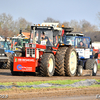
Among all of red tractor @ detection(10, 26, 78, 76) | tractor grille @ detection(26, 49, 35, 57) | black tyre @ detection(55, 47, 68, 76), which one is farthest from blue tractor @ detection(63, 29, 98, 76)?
tractor grille @ detection(26, 49, 35, 57)

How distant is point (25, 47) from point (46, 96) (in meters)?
6.40

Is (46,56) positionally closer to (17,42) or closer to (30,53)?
(30,53)

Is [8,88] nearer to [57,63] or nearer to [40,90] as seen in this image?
[40,90]

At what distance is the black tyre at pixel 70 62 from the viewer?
1420cm

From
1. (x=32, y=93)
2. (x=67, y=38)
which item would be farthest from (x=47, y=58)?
(x=67, y=38)

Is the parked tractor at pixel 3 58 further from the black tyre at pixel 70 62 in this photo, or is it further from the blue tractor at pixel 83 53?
the black tyre at pixel 70 62

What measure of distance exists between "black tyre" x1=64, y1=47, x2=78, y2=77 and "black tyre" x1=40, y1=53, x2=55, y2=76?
0.98 m

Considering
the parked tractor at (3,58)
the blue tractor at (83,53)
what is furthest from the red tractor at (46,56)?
the parked tractor at (3,58)

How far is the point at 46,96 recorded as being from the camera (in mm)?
7453

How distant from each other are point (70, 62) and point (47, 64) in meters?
2.08

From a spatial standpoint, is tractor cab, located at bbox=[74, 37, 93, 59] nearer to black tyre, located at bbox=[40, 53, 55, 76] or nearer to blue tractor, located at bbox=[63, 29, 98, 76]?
blue tractor, located at bbox=[63, 29, 98, 76]

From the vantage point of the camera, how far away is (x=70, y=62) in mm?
14688

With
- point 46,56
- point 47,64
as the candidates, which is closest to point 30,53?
point 46,56

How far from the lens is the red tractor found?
1320cm
